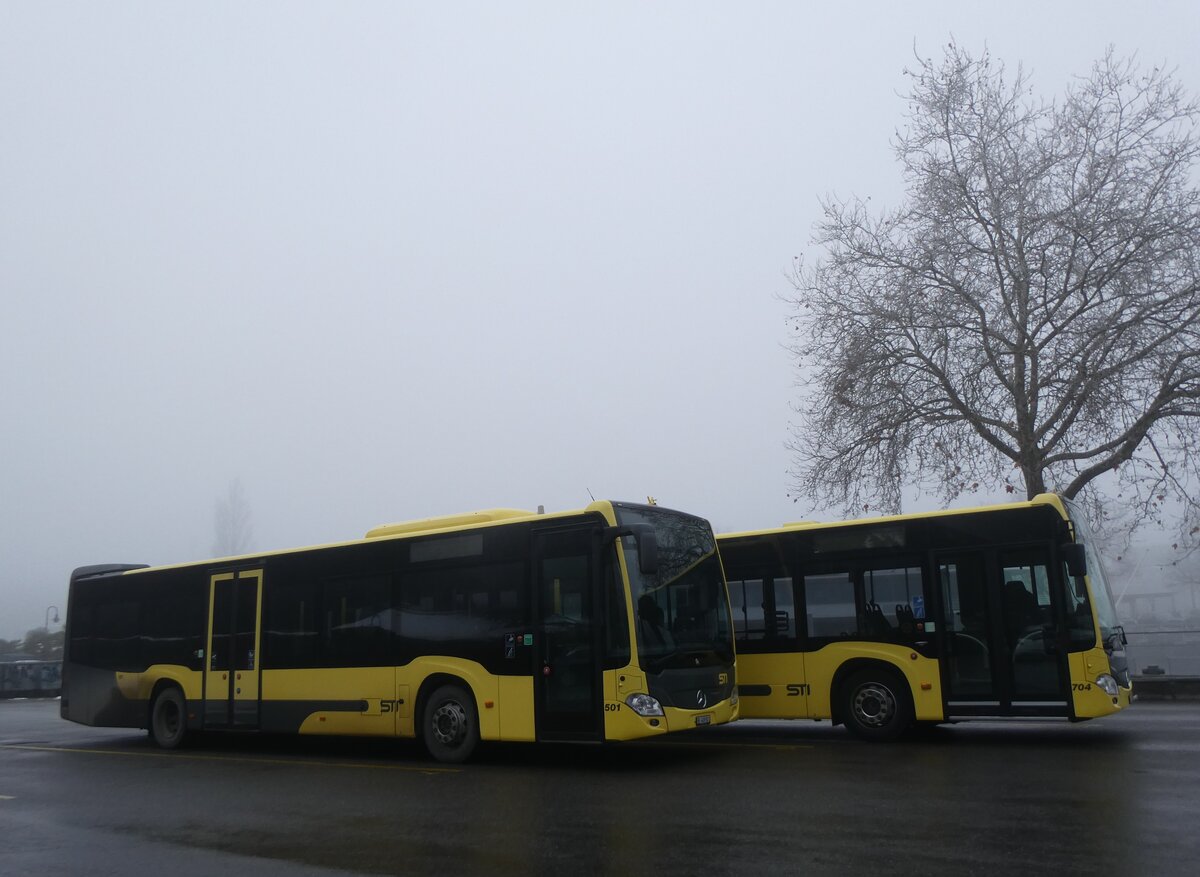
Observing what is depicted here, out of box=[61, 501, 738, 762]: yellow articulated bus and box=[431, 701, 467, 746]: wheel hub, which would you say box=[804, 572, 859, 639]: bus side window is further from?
box=[431, 701, 467, 746]: wheel hub

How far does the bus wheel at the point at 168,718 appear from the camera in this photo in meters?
17.0

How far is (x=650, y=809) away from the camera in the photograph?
9.51m

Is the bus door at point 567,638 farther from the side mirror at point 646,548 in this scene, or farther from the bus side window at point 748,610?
the bus side window at point 748,610

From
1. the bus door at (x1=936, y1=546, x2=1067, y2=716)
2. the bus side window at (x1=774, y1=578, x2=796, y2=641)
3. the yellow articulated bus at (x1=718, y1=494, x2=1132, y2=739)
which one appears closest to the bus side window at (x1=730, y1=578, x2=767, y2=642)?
the yellow articulated bus at (x1=718, y1=494, x2=1132, y2=739)

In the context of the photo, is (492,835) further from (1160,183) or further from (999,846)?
(1160,183)

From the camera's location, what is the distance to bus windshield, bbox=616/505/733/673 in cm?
1210

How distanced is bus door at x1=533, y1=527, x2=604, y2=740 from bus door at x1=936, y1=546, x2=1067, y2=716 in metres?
4.62

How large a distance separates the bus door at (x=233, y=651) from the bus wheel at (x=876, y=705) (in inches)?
337

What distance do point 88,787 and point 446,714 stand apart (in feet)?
14.1

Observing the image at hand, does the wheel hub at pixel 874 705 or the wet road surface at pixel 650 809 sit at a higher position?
the wheel hub at pixel 874 705

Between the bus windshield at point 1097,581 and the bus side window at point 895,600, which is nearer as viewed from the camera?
the bus windshield at point 1097,581

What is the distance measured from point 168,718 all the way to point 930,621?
12.0m

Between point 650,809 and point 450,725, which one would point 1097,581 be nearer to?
point 650,809

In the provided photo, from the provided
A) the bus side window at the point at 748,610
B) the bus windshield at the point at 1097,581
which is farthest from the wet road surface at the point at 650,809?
the bus side window at the point at 748,610
